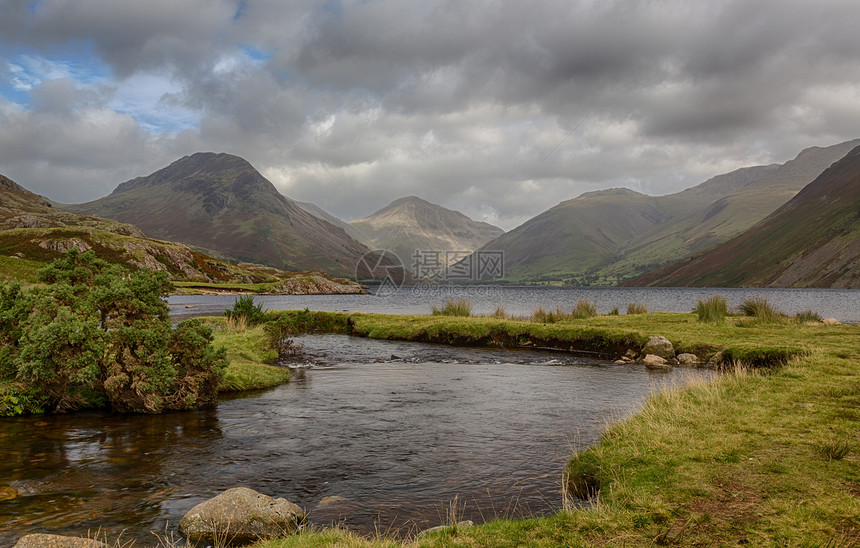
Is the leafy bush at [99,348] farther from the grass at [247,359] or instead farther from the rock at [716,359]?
the rock at [716,359]

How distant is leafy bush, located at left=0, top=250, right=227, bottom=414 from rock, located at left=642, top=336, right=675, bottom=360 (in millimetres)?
24615

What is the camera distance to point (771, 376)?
58.6 ft

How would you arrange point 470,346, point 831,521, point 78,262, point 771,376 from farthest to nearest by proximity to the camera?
point 470,346 < point 78,262 < point 771,376 < point 831,521

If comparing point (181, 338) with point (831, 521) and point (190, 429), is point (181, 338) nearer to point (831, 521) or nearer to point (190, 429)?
point (190, 429)

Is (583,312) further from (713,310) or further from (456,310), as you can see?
(456,310)

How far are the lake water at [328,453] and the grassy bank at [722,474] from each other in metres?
1.62

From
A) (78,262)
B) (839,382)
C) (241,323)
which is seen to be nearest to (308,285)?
(241,323)

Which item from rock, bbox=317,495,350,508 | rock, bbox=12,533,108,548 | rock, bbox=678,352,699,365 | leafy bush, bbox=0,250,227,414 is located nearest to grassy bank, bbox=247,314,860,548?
rock, bbox=317,495,350,508

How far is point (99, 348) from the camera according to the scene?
1684 cm

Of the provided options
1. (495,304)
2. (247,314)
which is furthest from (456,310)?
(495,304)

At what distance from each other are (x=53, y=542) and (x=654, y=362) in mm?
28016

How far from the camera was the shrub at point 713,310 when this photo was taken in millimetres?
36916

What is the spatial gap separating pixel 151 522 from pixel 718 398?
15.6 m

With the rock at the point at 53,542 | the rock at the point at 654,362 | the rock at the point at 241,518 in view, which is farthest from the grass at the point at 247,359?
the rock at the point at 654,362
